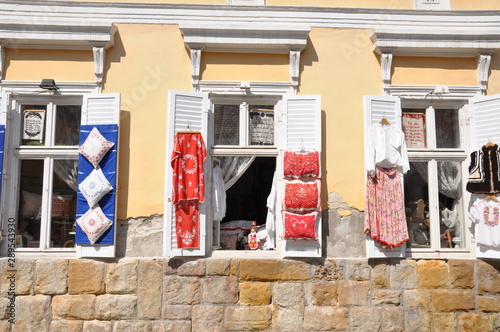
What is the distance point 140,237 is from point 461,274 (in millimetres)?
3563

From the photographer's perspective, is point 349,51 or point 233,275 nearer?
point 233,275

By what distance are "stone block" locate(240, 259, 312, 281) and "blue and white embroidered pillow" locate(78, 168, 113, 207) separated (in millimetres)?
1662

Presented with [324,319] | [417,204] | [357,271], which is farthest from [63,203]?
[417,204]

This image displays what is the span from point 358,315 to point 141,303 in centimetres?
234

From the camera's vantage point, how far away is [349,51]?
5805 millimetres

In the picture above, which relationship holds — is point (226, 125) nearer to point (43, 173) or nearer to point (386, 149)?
point (386, 149)

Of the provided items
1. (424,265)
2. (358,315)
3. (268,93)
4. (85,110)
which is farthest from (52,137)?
(424,265)

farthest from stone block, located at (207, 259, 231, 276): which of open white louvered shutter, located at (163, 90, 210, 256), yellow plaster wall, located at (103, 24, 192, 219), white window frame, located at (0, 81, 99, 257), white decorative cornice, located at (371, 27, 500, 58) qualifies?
white decorative cornice, located at (371, 27, 500, 58)

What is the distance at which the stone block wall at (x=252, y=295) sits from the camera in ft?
17.4

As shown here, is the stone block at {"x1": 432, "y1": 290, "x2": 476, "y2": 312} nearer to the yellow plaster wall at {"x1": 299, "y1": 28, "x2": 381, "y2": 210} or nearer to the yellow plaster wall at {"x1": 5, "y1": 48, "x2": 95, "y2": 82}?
the yellow plaster wall at {"x1": 299, "y1": 28, "x2": 381, "y2": 210}

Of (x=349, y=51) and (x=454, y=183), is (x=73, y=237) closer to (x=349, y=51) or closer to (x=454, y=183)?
(x=349, y=51)

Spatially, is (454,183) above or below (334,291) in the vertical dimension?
above

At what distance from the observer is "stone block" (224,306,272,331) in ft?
17.5

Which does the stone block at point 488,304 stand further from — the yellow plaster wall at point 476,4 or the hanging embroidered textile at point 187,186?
the yellow plaster wall at point 476,4
